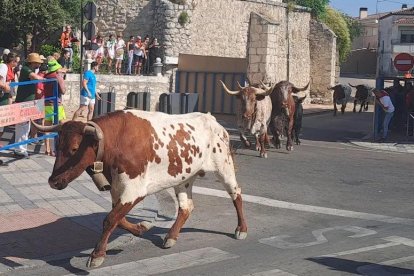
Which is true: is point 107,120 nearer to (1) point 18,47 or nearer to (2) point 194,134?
(2) point 194,134

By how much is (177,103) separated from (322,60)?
17.5 m

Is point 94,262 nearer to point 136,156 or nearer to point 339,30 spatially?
point 136,156

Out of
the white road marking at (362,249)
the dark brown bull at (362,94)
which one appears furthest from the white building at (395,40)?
the white road marking at (362,249)

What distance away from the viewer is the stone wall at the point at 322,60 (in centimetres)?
3512

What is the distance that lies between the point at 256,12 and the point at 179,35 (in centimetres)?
494

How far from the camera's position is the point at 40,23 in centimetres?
2462

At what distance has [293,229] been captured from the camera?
8.75 m

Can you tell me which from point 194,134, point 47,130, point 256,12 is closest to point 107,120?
point 47,130

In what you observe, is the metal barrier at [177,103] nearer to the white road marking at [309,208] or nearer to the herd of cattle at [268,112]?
the herd of cattle at [268,112]

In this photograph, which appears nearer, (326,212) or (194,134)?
(194,134)

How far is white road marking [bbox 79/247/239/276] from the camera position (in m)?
6.80

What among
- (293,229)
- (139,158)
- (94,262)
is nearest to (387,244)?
(293,229)

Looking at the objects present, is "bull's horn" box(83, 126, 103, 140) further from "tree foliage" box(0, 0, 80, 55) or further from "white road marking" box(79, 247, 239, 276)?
"tree foliage" box(0, 0, 80, 55)

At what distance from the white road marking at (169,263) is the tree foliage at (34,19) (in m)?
18.6
